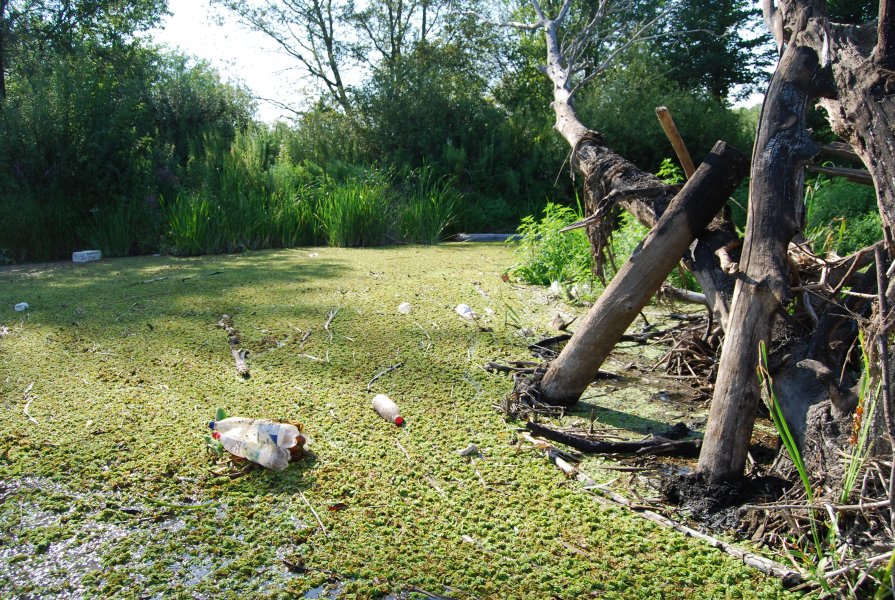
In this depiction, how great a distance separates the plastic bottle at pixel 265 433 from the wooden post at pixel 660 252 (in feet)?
3.89

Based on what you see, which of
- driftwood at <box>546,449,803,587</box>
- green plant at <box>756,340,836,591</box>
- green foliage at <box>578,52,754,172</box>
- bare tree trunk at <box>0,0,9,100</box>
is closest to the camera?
green plant at <box>756,340,836,591</box>

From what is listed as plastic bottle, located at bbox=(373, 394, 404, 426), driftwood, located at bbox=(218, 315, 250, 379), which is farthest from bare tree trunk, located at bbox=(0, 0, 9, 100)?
plastic bottle, located at bbox=(373, 394, 404, 426)

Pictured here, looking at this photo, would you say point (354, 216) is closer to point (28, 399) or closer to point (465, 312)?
point (465, 312)

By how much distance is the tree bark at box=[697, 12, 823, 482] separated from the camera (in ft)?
6.79

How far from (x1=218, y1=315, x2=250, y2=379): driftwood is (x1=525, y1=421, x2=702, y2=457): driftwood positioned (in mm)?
1708

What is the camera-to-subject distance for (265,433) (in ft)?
8.16

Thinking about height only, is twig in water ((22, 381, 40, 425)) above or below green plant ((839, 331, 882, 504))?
below

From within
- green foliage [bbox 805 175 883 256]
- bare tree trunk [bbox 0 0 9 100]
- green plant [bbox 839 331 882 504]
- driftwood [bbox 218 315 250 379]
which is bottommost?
driftwood [bbox 218 315 250 379]

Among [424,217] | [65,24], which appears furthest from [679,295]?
[65,24]

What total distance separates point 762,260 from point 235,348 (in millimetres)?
2811

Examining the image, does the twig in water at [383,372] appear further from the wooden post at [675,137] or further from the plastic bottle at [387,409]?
the wooden post at [675,137]

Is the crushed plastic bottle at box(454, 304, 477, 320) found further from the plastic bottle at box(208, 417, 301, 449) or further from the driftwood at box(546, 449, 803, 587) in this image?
the plastic bottle at box(208, 417, 301, 449)

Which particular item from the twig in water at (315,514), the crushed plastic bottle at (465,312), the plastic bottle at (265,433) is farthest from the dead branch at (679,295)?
the twig in water at (315,514)

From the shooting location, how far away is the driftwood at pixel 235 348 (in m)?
3.47
